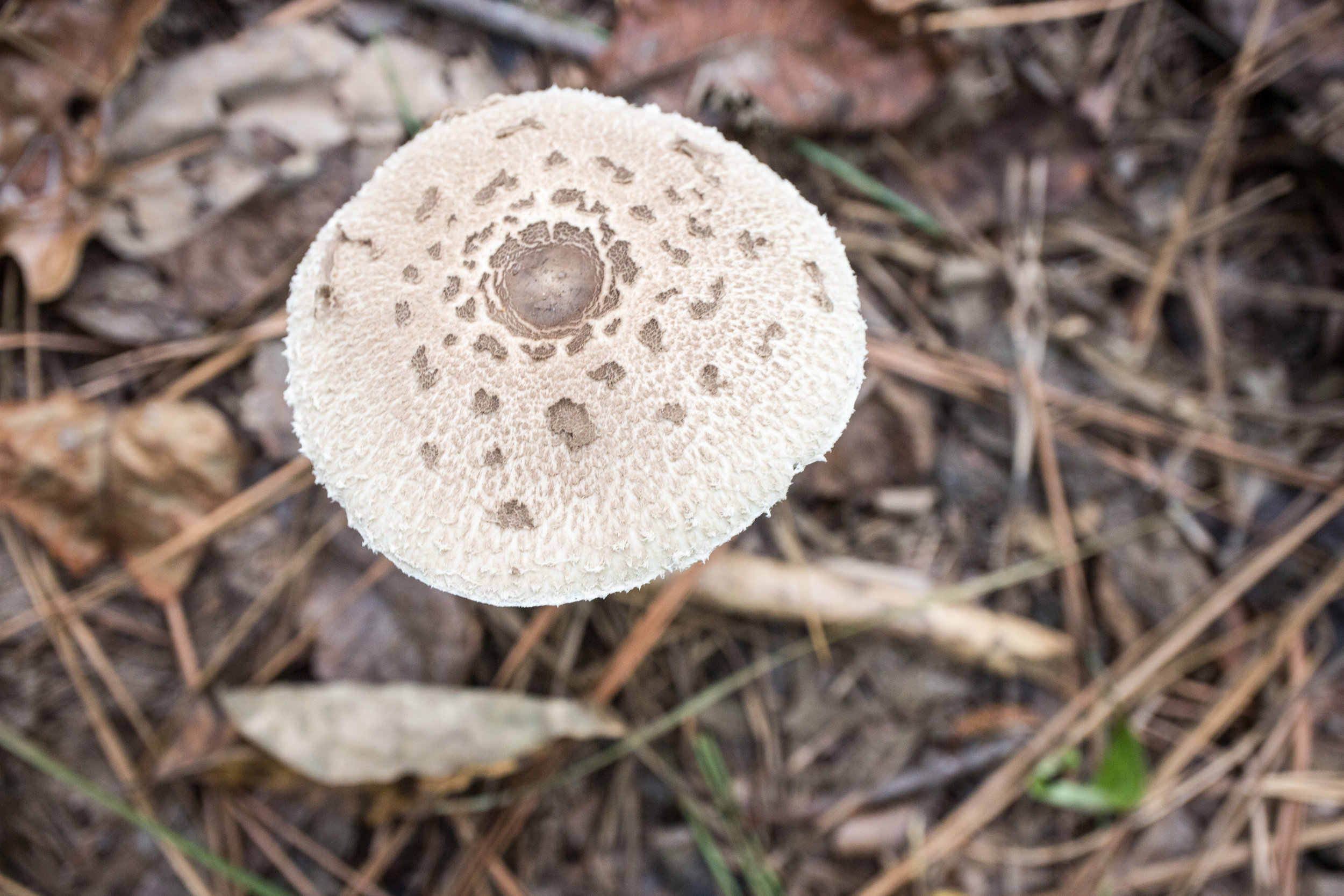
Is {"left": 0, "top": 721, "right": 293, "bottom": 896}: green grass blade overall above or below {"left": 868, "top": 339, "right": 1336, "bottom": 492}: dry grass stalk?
below

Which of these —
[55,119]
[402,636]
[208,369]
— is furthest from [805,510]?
[55,119]

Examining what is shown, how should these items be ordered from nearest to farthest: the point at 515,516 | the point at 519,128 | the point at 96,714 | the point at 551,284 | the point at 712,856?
1. the point at 515,516
2. the point at 551,284
3. the point at 519,128
4. the point at 96,714
5. the point at 712,856

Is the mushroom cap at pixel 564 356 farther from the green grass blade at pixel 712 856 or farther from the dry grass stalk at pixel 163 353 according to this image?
the green grass blade at pixel 712 856

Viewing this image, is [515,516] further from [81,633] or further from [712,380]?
[81,633]

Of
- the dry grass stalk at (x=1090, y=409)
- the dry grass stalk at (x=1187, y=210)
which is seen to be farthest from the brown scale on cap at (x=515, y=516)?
the dry grass stalk at (x=1187, y=210)

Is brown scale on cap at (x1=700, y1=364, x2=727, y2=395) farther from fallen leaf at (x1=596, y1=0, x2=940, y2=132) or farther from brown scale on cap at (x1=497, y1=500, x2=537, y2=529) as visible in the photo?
fallen leaf at (x1=596, y1=0, x2=940, y2=132)

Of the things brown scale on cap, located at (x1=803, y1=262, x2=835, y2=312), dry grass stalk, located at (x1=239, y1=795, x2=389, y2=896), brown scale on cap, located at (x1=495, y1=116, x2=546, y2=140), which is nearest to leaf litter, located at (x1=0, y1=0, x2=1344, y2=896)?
dry grass stalk, located at (x1=239, y1=795, x2=389, y2=896)
